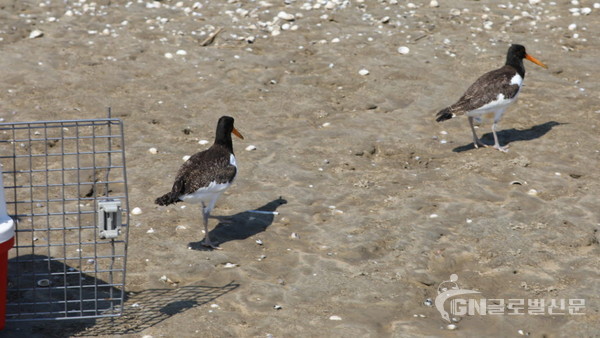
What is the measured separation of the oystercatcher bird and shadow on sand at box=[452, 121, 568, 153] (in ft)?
15.6

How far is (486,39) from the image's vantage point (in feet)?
57.8

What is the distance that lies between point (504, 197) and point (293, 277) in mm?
3857

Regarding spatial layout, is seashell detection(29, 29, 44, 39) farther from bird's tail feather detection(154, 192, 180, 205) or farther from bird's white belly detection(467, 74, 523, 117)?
bird's white belly detection(467, 74, 523, 117)

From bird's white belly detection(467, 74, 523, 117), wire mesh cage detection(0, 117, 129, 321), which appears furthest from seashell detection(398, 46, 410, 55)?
wire mesh cage detection(0, 117, 129, 321)

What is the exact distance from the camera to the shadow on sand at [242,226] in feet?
34.5

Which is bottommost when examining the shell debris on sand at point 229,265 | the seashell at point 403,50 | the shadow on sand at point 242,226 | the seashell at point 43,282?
the seashell at point 403,50

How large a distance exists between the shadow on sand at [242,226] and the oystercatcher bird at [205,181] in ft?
0.75

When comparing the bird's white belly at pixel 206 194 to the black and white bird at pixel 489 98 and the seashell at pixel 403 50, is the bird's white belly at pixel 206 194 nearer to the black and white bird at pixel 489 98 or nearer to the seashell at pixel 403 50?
the black and white bird at pixel 489 98

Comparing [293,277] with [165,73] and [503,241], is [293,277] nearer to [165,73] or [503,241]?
[503,241]

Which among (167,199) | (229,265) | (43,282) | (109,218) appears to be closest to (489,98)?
(229,265)

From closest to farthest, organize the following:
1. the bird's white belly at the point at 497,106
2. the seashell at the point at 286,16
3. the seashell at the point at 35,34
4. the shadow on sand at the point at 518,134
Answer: the bird's white belly at the point at 497,106 < the shadow on sand at the point at 518,134 < the seashell at the point at 35,34 < the seashell at the point at 286,16

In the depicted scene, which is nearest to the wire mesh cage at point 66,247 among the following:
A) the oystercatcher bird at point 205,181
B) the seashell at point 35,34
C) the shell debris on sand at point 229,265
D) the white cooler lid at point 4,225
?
the white cooler lid at point 4,225

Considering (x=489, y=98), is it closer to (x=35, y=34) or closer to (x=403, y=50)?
(x=403, y=50)

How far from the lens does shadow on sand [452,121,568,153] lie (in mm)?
13781
